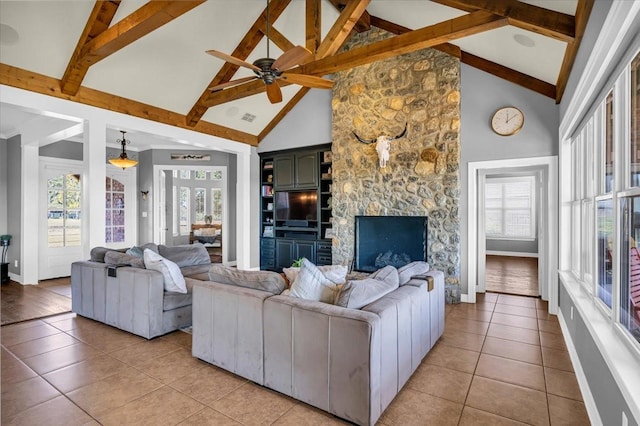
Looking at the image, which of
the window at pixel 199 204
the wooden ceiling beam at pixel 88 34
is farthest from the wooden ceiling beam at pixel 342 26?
the window at pixel 199 204

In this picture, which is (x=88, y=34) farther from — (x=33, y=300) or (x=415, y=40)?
(x=33, y=300)

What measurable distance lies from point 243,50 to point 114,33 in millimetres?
2042

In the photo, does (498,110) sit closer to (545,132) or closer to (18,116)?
(545,132)

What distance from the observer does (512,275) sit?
699 centimetres

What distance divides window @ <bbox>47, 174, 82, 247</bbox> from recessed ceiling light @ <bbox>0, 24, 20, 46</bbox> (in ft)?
12.1

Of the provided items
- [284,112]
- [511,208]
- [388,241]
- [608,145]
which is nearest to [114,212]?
[284,112]

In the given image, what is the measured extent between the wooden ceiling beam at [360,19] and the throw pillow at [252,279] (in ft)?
14.5

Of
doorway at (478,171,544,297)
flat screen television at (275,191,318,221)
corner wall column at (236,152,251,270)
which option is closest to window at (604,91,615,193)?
flat screen television at (275,191,318,221)

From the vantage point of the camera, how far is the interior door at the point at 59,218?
6.46 m

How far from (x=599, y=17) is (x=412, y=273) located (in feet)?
7.35

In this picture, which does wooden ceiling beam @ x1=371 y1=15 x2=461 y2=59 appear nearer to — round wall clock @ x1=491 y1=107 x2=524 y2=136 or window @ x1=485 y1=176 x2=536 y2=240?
round wall clock @ x1=491 y1=107 x2=524 y2=136

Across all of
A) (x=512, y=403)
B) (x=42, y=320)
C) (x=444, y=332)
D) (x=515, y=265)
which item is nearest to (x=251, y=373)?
(x=512, y=403)

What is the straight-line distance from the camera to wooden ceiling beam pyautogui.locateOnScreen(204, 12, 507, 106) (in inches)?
137

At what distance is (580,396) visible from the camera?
250 cm
